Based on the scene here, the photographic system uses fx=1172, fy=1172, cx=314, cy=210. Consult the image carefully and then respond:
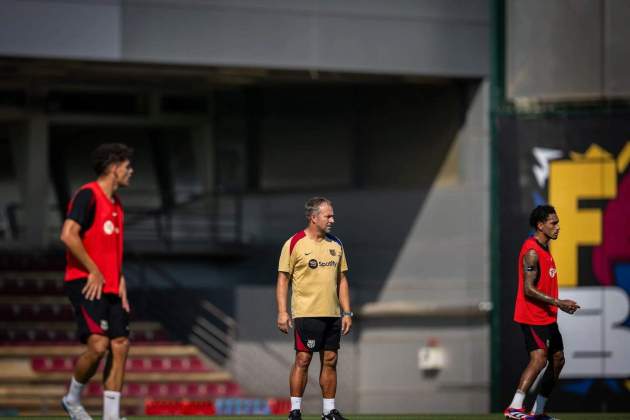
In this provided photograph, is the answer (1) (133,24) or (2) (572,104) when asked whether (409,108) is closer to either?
(2) (572,104)

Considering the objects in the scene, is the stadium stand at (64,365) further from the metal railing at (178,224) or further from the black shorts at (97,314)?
the black shorts at (97,314)

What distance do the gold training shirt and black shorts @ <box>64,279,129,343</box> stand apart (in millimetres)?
1477

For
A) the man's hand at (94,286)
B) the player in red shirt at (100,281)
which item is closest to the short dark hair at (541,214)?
the player in red shirt at (100,281)

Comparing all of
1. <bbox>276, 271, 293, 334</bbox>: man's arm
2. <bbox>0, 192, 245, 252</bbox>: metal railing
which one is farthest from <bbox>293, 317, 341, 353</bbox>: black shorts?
<bbox>0, 192, 245, 252</bbox>: metal railing

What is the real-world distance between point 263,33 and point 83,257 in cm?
684

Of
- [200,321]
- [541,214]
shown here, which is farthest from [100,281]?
[200,321]

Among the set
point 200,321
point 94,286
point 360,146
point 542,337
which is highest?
point 360,146

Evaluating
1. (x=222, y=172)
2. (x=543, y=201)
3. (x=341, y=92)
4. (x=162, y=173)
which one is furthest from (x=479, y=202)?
(x=162, y=173)

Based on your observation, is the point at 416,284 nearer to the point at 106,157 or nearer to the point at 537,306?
the point at 537,306

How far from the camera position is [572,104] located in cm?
1456

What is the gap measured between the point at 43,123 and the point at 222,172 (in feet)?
11.4

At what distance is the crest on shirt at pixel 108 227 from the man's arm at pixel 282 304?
4.80ft

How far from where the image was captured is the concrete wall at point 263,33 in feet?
43.8

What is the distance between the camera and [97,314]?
308 inches
